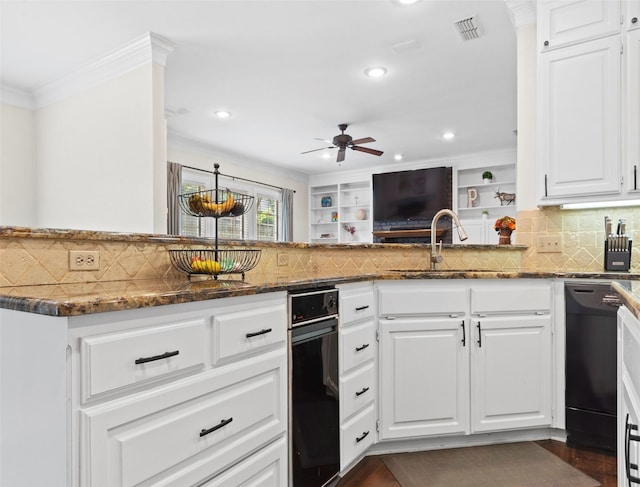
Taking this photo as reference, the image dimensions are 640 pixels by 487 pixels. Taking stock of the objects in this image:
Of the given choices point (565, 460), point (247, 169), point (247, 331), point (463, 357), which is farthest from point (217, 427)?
point (247, 169)

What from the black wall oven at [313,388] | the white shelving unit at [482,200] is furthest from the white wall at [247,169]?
the black wall oven at [313,388]

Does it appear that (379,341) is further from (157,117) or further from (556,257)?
(157,117)

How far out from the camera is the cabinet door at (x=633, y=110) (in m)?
2.39

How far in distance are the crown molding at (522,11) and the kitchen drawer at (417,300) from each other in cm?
199

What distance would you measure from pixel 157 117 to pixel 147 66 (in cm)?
40

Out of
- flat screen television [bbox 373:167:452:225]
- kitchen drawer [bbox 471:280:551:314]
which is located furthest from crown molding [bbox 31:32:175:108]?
flat screen television [bbox 373:167:452:225]

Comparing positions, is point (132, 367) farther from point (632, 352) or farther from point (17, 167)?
point (17, 167)

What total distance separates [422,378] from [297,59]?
110 inches

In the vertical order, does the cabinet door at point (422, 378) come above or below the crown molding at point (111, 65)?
below

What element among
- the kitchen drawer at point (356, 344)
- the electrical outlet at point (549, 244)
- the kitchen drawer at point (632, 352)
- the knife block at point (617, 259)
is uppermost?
the electrical outlet at point (549, 244)

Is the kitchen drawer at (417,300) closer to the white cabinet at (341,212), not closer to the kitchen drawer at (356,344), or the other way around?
the kitchen drawer at (356,344)

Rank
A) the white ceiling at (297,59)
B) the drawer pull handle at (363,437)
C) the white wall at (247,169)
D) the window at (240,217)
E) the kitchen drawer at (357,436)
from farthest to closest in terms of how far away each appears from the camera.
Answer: the window at (240,217)
the white wall at (247,169)
the white ceiling at (297,59)
the drawer pull handle at (363,437)
the kitchen drawer at (357,436)

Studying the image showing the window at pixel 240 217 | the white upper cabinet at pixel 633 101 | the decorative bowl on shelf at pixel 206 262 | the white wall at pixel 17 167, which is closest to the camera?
the decorative bowl on shelf at pixel 206 262

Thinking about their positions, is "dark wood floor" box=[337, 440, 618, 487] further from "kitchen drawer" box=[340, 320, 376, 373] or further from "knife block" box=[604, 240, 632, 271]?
"knife block" box=[604, 240, 632, 271]
